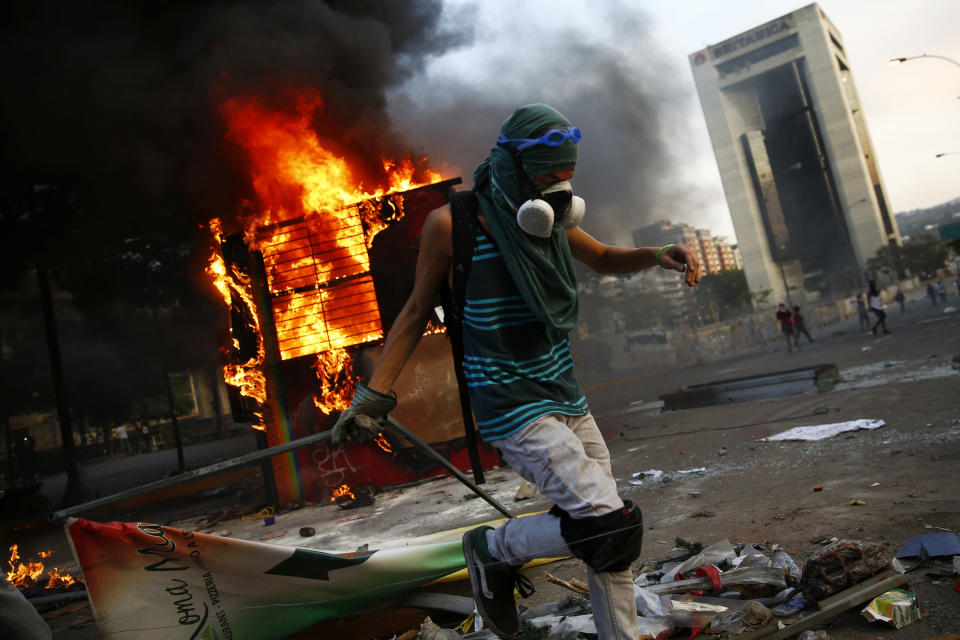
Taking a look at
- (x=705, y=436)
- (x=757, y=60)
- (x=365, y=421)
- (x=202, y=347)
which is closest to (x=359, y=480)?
(x=705, y=436)

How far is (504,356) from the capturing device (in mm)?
1867

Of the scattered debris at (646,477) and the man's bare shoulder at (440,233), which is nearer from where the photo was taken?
the man's bare shoulder at (440,233)

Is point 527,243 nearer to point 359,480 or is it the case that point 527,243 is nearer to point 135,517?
point 359,480

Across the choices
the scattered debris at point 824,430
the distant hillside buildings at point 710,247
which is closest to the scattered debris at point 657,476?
the scattered debris at point 824,430

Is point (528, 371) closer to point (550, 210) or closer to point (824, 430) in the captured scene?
point (550, 210)

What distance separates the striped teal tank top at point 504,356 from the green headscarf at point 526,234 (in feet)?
0.23

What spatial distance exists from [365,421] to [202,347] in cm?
2498

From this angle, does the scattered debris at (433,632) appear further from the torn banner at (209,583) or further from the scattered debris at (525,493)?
the scattered debris at (525,493)

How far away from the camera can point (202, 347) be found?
24562 mm

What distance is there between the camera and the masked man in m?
1.77

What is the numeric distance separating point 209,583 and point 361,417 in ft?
4.08

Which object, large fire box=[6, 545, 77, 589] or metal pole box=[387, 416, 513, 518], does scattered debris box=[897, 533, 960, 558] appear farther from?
large fire box=[6, 545, 77, 589]

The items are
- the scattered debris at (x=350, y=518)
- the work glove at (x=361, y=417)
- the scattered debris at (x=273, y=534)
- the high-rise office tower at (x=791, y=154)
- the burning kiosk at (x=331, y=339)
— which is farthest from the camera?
the high-rise office tower at (x=791, y=154)

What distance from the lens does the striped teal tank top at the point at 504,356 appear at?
184 centimetres
